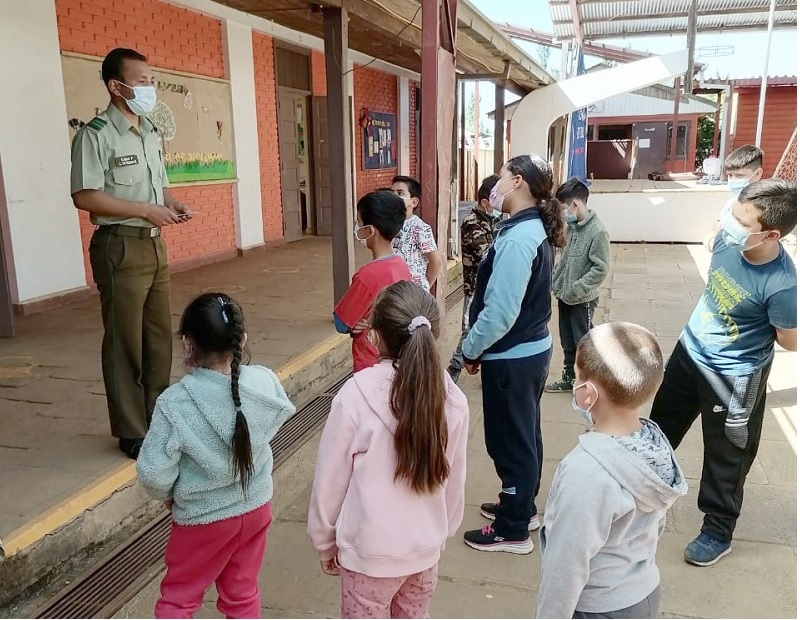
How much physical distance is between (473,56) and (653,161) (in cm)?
1784

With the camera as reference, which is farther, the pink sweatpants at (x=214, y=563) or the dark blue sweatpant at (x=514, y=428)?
the dark blue sweatpant at (x=514, y=428)

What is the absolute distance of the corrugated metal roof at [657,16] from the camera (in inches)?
479

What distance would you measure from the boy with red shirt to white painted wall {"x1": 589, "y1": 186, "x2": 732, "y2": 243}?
9.65 meters

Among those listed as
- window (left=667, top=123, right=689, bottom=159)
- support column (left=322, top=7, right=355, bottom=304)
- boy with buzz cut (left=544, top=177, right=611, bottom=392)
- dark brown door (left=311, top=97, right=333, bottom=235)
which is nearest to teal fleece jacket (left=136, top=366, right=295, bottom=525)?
boy with buzz cut (left=544, top=177, right=611, bottom=392)

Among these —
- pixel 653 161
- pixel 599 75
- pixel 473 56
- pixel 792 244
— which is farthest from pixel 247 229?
pixel 653 161

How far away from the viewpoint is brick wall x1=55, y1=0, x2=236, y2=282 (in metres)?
6.00

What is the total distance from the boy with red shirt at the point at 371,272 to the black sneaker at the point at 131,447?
1055mm

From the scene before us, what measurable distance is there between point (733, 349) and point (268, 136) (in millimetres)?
7783

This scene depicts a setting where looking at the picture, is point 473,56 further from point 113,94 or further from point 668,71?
point 113,94

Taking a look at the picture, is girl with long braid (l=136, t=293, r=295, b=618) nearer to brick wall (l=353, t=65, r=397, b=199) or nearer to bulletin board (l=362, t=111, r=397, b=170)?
brick wall (l=353, t=65, r=397, b=199)

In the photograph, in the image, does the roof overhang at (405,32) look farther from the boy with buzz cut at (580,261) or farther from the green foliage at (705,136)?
the green foliage at (705,136)

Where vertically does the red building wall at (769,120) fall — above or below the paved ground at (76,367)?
above

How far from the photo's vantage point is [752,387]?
261 centimetres

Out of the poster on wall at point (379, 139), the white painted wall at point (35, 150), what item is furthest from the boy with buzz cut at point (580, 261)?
the poster on wall at point (379, 139)
